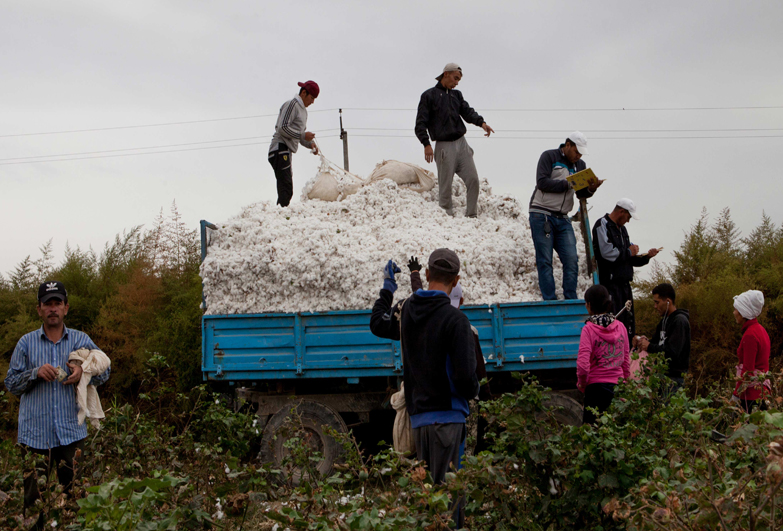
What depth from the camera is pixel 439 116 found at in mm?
8023

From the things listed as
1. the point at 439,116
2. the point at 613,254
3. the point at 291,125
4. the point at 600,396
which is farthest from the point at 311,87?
the point at 600,396

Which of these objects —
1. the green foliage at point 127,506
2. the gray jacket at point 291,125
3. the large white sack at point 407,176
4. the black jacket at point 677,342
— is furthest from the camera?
the gray jacket at point 291,125

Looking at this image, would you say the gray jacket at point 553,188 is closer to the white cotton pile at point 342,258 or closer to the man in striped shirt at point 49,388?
the white cotton pile at point 342,258

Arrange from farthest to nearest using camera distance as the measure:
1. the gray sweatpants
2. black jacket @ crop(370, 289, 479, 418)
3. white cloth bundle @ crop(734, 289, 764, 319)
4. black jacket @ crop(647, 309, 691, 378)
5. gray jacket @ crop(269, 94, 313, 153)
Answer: gray jacket @ crop(269, 94, 313, 153) → the gray sweatpants → black jacket @ crop(647, 309, 691, 378) → white cloth bundle @ crop(734, 289, 764, 319) → black jacket @ crop(370, 289, 479, 418)

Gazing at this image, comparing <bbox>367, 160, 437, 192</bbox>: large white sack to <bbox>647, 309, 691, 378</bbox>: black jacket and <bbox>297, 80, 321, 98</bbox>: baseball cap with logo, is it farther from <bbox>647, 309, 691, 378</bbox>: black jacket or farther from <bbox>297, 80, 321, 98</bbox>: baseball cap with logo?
<bbox>647, 309, 691, 378</bbox>: black jacket

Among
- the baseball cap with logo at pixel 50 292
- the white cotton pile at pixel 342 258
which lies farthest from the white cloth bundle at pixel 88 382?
the white cotton pile at pixel 342 258

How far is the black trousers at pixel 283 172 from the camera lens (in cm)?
844

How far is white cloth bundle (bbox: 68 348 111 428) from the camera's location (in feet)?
14.7

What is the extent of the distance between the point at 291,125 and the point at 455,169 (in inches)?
85.5

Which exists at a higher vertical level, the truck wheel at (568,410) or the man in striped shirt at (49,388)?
the man in striped shirt at (49,388)

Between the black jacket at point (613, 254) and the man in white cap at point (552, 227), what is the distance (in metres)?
0.25

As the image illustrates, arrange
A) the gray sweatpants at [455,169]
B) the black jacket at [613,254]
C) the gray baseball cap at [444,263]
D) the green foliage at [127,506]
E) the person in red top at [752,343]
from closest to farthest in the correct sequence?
the green foliage at [127,506]
the gray baseball cap at [444,263]
the person in red top at [752,343]
the black jacket at [613,254]
the gray sweatpants at [455,169]

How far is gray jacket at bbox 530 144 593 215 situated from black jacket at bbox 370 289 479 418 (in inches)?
141

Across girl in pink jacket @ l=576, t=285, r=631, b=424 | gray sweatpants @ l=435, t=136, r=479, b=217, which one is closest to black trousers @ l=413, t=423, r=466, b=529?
girl in pink jacket @ l=576, t=285, r=631, b=424
